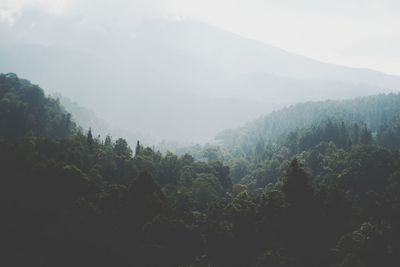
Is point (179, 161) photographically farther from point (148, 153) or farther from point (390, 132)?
point (390, 132)

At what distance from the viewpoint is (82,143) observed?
104 metres

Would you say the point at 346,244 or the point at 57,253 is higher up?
the point at 346,244

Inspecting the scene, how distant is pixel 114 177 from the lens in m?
90.9

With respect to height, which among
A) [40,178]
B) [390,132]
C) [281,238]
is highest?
[390,132]

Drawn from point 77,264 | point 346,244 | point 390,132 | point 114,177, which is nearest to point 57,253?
point 77,264

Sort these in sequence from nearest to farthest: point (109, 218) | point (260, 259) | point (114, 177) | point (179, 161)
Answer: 1. point (260, 259)
2. point (109, 218)
3. point (114, 177)
4. point (179, 161)

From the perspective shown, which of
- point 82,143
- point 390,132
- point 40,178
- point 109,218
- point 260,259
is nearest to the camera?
point 260,259

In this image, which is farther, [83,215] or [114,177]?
[114,177]

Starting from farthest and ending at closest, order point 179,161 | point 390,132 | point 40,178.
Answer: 1. point 390,132
2. point 179,161
3. point 40,178

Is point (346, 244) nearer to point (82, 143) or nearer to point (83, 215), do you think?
point (83, 215)

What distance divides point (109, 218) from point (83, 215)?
3.01m

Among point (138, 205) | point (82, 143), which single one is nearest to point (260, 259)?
point (138, 205)

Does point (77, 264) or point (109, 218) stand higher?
point (109, 218)

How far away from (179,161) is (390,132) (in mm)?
64832
